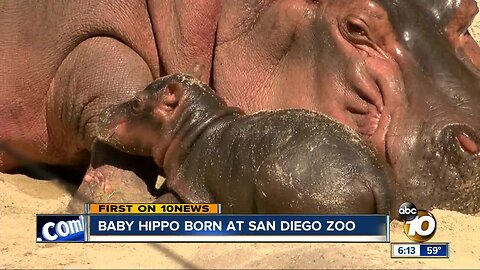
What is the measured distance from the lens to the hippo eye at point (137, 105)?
4.07m

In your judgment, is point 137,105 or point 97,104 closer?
point 137,105

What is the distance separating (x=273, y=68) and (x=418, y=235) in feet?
3.43

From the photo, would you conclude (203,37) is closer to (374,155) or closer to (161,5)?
(161,5)

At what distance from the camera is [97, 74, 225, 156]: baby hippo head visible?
397 cm

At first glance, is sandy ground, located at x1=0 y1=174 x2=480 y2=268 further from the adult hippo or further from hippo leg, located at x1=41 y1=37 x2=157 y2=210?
hippo leg, located at x1=41 y1=37 x2=157 y2=210

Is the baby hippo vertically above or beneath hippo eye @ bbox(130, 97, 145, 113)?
beneath

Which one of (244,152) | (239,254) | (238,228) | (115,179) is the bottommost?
(239,254)

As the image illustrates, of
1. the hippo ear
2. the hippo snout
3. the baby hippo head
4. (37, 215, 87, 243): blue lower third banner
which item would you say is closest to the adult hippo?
the hippo snout

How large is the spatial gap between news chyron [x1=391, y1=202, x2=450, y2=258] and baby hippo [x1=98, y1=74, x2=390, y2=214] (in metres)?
0.16

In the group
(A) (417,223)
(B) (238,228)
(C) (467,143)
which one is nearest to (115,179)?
(B) (238,228)

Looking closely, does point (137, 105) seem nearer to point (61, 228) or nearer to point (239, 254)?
point (61, 228)

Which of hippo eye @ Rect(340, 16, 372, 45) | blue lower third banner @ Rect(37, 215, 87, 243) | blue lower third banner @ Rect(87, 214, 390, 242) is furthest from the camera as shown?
hippo eye @ Rect(340, 16, 372, 45)

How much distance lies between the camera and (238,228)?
3393 mm

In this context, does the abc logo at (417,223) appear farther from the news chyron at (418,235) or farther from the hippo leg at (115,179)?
the hippo leg at (115,179)
